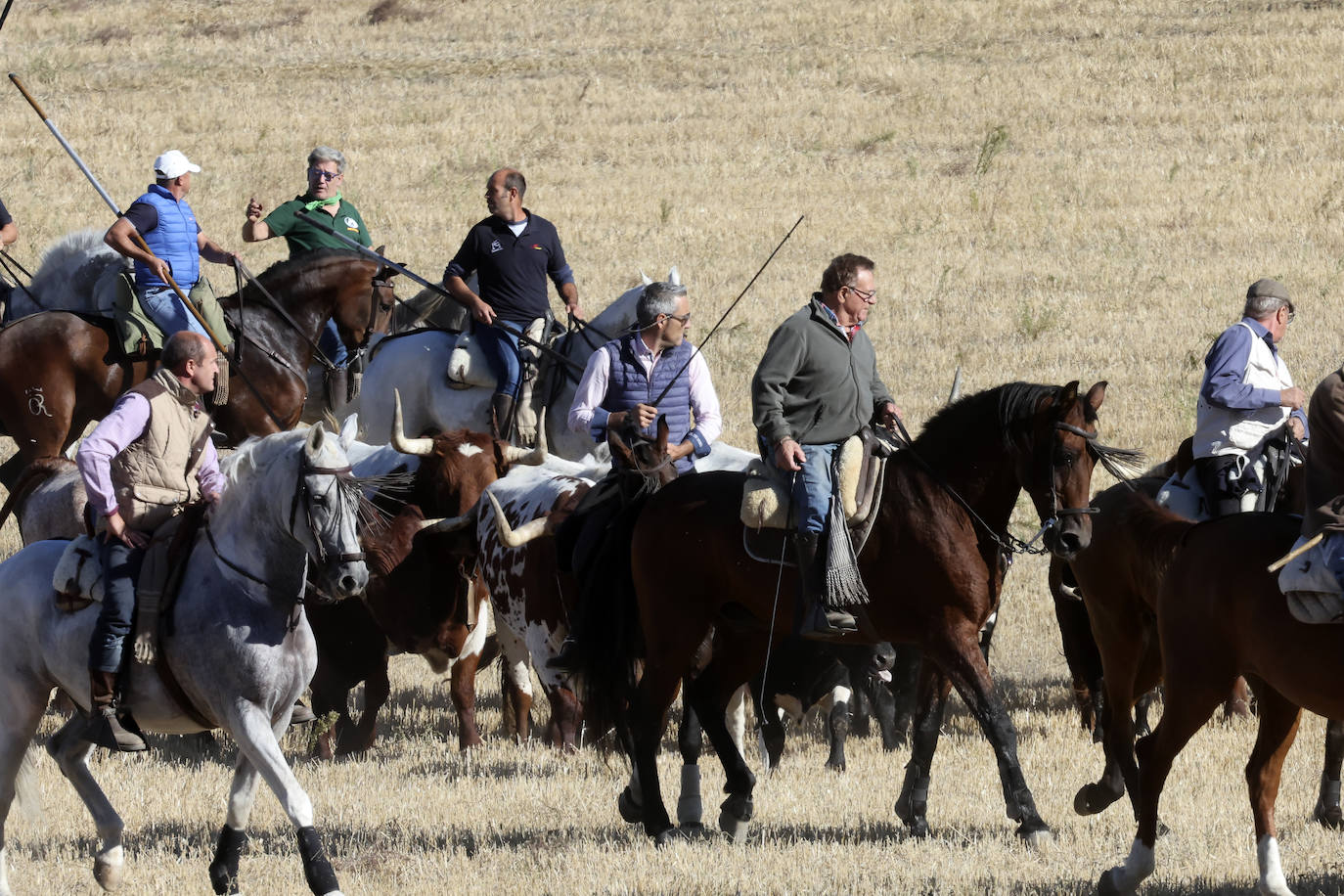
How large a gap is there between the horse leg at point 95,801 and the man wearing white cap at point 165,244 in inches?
195

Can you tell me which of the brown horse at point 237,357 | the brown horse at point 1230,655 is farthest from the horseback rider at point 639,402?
the brown horse at point 237,357

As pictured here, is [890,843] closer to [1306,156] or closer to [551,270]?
[551,270]

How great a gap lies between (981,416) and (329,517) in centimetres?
308

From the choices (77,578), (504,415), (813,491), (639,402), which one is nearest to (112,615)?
(77,578)

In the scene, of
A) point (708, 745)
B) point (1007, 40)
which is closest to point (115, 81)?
point (1007, 40)

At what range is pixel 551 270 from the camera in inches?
536

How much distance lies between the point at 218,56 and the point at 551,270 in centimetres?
2971

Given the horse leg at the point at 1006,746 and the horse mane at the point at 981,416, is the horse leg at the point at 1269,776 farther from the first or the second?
the horse mane at the point at 981,416

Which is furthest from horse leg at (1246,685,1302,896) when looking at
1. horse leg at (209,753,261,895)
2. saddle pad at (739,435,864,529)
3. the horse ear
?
horse leg at (209,753,261,895)

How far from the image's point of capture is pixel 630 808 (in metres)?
8.85

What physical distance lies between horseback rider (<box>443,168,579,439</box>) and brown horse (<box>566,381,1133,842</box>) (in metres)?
4.53

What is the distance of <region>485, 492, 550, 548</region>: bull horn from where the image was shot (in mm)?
9695

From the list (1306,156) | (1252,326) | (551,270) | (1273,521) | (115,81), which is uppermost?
(115,81)

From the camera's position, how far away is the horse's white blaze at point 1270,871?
23.7 ft
